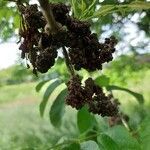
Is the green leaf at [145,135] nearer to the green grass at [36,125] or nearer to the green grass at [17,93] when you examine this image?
the green grass at [36,125]

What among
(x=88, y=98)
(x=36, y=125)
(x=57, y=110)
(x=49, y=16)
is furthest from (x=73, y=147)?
(x=36, y=125)

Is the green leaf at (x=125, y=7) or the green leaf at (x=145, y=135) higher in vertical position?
the green leaf at (x=125, y=7)

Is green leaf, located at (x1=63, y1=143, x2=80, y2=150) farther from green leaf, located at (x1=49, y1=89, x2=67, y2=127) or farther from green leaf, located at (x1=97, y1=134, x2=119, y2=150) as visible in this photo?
green leaf, located at (x1=49, y1=89, x2=67, y2=127)

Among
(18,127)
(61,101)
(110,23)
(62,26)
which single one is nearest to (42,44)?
(62,26)

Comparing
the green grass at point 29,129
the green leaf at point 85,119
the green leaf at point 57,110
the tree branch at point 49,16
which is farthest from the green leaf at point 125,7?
the green grass at point 29,129

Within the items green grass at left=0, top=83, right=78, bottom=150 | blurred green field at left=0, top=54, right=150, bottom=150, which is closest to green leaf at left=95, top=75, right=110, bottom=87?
blurred green field at left=0, top=54, right=150, bottom=150

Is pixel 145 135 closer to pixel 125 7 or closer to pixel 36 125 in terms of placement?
pixel 125 7

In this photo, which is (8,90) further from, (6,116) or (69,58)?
(69,58)
